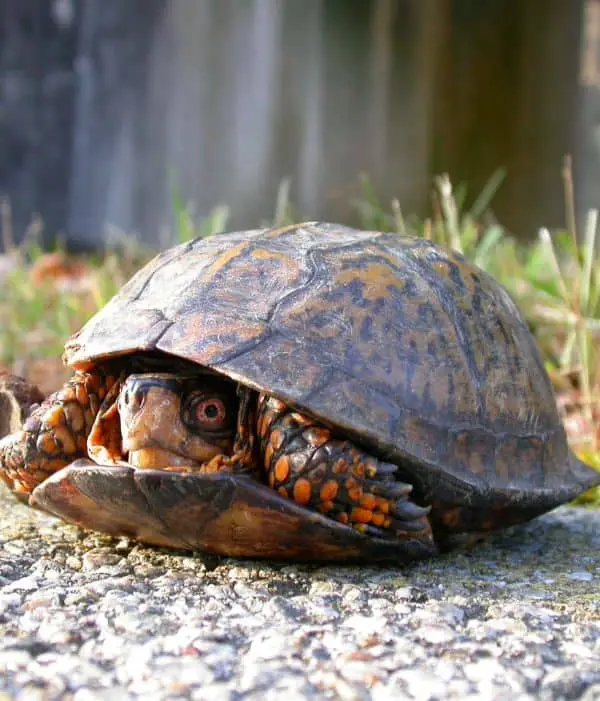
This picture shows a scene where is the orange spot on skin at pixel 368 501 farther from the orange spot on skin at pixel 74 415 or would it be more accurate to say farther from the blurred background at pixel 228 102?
the blurred background at pixel 228 102

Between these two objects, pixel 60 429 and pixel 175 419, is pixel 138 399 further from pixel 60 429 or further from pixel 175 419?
pixel 60 429

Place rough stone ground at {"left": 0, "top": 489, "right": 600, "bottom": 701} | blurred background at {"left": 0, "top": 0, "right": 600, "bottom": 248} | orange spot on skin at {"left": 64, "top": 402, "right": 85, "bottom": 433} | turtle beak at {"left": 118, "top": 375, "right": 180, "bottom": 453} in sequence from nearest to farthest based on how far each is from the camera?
1. rough stone ground at {"left": 0, "top": 489, "right": 600, "bottom": 701}
2. turtle beak at {"left": 118, "top": 375, "right": 180, "bottom": 453}
3. orange spot on skin at {"left": 64, "top": 402, "right": 85, "bottom": 433}
4. blurred background at {"left": 0, "top": 0, "right": 600, "bottom": 248}

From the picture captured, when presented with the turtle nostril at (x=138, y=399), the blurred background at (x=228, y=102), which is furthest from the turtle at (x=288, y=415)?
the blurred background at (x=228, y=102)

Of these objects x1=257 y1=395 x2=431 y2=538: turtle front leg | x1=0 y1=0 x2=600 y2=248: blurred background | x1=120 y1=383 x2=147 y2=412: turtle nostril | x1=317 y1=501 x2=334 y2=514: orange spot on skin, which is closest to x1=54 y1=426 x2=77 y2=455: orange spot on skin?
x1=120 y1=383 x2=147 y2=412: turtle nostril

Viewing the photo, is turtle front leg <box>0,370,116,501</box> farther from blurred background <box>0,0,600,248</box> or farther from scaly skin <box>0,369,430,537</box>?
blurred background <box>0,0,600,248</box>

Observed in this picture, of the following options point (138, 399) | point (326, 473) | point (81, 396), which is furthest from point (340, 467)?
point (81, 396)

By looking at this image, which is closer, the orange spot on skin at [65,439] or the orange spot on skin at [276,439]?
the orange spot on skin at [276,439]

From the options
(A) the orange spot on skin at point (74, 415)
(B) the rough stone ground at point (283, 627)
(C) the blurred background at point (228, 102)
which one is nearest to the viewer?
(B) the rough stone ground at point (283, 627)

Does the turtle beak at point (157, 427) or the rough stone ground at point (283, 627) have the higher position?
the turtle beak at point (157, 427)
